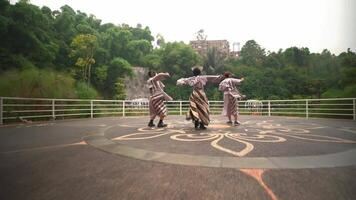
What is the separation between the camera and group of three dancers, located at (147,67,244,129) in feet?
19.6

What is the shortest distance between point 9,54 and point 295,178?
22.1 metres

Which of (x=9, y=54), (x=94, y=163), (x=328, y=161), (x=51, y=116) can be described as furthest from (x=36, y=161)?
(x=9, y=54)

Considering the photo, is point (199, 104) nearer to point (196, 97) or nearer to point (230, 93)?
point (196, 97)

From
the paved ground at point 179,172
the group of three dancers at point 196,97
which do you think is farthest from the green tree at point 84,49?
the paved ground at point 179,172

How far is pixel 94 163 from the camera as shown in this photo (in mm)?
2779

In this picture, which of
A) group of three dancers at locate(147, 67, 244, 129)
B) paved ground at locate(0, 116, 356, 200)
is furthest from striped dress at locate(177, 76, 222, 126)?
paved ground at locate(0, 116, 356, 200)

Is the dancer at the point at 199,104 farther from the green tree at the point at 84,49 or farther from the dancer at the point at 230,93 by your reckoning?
the green tree at the point at 84,49

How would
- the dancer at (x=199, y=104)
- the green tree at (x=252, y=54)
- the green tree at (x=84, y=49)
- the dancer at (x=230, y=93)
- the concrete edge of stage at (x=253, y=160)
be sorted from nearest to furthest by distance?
1. the concrete edge of stage at (x=253, y=160)
2. the dancer at (x=199, y=104)
3. the dancer at (x=230, y=93)
4. the green tree at (x=84, y=49)
5. the green tree at (x=252, y=54)

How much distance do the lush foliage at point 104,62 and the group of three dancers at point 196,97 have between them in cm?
653

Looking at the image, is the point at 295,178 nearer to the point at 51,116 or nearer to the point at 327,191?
the point at 327,191

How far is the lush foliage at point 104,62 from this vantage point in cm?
1302

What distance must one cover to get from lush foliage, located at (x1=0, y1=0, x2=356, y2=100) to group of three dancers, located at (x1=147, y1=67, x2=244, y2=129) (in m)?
6.53

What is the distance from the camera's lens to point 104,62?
30172 millimetres

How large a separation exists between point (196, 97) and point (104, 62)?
26646 millimetres
